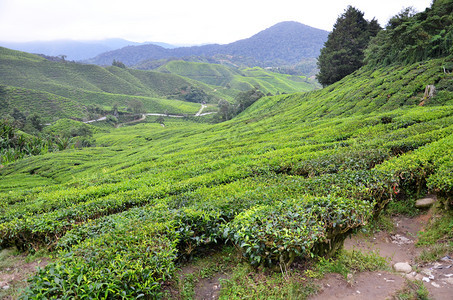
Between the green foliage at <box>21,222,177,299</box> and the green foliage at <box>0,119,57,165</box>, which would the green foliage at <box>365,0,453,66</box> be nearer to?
the green foliage at <box>21,222,177,299</box>

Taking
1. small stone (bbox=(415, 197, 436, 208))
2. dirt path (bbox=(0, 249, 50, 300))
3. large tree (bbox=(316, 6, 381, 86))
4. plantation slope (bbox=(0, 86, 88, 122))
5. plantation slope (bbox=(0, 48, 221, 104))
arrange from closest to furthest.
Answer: dirt path (bbox=(0, 249, 50, 300))
small stone (bbox=(415, 197, 436, 208))
large tree (bbox=(316, 6, 381, 86))
plantation slope (bbox=(0, 86, 88, 122))
plantation slope (bbox=(0, 48, 221, 104))

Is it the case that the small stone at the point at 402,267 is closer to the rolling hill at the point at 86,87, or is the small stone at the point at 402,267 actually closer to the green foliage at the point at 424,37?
the green foliage at the point at 424,37

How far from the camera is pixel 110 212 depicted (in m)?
9.99

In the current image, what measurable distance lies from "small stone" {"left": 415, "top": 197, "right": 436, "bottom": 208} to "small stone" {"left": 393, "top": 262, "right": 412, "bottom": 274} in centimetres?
311

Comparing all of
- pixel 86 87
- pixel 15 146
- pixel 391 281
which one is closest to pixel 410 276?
pixel 391 281

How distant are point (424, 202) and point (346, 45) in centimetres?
4716

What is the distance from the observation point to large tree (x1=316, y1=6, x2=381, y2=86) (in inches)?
1767

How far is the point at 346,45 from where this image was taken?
46.4m

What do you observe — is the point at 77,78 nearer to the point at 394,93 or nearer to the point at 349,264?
the point at 394,93

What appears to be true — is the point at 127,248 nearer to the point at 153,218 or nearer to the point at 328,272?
the point at 153,218

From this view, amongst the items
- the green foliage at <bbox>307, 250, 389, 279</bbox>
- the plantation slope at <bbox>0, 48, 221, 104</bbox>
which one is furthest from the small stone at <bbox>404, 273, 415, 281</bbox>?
the plantation slope at <bbox>0, 48, 221, 104</bbox>

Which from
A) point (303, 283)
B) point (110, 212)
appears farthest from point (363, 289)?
point (110, 212)

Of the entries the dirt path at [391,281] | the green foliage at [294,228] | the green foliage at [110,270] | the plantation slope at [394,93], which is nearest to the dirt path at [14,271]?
the green foliage at [110,270]

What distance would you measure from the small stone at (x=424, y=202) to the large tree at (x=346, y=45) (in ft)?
141
